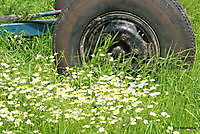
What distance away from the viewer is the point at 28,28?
4.34 metres

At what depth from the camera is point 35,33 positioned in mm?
4391

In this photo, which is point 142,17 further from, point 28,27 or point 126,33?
point 28,27

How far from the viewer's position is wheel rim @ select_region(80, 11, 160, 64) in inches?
140

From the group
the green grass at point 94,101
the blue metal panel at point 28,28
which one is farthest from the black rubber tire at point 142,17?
the blue metal panel at point 28,28

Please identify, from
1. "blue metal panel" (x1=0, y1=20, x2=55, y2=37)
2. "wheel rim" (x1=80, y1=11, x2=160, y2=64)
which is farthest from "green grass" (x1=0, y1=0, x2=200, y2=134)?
"blue metal panel" (x1=0, y1=20, x2=55, y2=37)

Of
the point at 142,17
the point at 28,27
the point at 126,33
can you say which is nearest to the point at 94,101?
the point at 126,33

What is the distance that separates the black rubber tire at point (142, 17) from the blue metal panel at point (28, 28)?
2.30 ft

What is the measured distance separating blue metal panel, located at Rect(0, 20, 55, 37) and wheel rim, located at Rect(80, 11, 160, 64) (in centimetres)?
83

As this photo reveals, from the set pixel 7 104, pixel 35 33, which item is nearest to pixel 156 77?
pixel 7 104

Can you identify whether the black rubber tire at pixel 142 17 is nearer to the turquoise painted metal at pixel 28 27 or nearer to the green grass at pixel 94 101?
the green grass at pixel 94 101

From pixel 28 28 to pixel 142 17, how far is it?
1.44 metres

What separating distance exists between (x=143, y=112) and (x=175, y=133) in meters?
0.36

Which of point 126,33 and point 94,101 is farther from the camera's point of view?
point 126,33

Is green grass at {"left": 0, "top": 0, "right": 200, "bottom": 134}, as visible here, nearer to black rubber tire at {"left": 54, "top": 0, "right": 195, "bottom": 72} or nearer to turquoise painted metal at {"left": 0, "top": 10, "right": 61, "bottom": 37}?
black rubber tire at {"left": 54, "top": 0, "right": 195, "bottom": 72}
